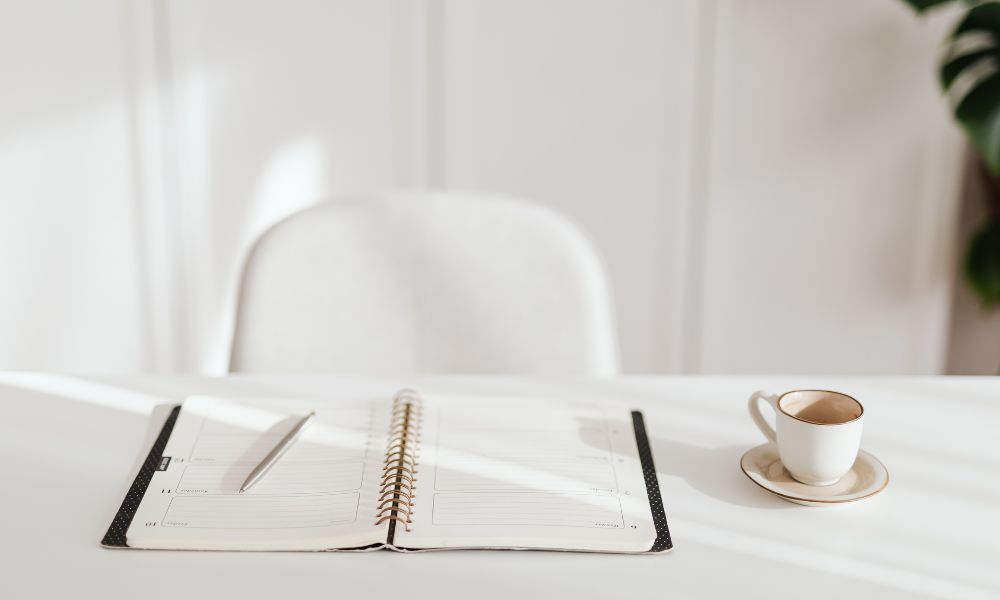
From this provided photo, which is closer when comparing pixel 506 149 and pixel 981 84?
pixel 981 84

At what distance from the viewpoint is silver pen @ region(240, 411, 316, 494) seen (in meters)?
0.76

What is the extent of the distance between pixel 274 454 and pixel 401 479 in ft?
0.38

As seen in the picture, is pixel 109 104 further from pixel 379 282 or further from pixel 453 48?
pixel 379 282

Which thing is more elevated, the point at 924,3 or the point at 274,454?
the point at 924,3

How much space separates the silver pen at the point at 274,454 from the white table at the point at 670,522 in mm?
83

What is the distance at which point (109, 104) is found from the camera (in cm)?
188

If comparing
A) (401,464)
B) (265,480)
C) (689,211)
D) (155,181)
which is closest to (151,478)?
(265,480)

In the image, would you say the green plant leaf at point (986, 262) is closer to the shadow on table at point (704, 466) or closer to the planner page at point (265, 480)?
the shadow on table at point (704, 466)

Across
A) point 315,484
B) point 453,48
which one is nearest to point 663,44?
point 453,48

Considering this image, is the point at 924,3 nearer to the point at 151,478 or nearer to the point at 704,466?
the point at 704,466

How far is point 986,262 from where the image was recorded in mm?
2018

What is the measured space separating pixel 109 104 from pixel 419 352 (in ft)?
3.42

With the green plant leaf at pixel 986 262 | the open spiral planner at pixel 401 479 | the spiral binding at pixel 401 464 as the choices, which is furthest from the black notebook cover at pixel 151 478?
the green plant leaf at pixel 986 262

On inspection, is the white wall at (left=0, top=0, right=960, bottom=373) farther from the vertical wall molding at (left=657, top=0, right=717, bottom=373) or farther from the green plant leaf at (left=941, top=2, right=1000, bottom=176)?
the green plant leaf at (left=941, top=2, right=1000, bottom=176)
